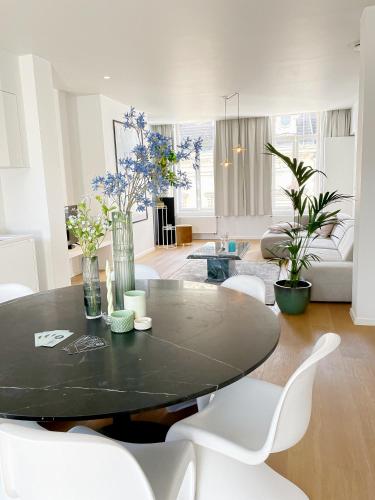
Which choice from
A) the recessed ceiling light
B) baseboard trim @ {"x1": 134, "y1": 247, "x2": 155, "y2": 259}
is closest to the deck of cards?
the recessed ceiling light

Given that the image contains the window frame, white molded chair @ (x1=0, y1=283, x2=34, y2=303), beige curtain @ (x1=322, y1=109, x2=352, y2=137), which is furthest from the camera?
the window frame

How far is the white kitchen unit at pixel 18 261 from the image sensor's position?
3.81 meters

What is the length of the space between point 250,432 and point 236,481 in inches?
9.3

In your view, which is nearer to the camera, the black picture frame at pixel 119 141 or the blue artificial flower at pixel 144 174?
the blue artificial flower at pixel 144 174

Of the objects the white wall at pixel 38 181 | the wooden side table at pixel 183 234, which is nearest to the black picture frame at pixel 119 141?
the white wall at pixel 38 181

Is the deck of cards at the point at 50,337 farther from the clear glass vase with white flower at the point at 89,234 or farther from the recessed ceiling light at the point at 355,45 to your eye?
the recessed ceiling light at the point at 355,45

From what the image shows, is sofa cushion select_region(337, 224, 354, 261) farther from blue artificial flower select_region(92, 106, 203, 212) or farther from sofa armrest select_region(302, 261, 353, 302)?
blue artificial flower select_region(92, 106, 203, 212)

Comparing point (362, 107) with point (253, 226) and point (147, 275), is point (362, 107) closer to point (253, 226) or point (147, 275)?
point (147, 275)

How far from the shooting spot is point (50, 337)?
5.24 feet

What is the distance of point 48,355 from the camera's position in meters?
1.44

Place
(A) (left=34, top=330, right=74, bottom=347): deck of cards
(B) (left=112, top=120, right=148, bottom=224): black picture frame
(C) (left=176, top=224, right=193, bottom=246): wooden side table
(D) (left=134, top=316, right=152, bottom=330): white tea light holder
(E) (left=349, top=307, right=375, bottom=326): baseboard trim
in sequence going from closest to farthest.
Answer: (A) (left=34, top=330, right=74, bottom=347): deck of cards < (D) (left=134, top=316, right=152, bottom=330): white tea light holder < (E) (left=349, top=307, right=375, bottom=326): baseboard trim < (B) (left=112, top=120, right=148, bottom=224): black picture frame < (C) (left=176, top=224, right=193, bottom=246): wooden side table

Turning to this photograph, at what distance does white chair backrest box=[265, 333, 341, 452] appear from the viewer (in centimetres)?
121

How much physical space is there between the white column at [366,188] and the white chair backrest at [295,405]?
253 cm

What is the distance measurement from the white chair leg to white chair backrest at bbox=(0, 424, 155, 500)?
464 millimetres
